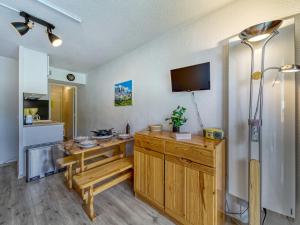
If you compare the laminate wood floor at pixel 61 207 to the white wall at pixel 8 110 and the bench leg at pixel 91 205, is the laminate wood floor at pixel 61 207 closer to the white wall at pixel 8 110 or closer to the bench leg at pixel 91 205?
the bench leg at pixel 91 205

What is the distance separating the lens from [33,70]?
2783mm

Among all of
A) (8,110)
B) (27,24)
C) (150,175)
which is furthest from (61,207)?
(8,110)

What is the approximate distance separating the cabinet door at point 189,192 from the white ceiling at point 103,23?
178 cm

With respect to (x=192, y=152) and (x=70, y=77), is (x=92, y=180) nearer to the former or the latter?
(x=192, y=152)

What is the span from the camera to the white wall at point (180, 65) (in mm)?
1493

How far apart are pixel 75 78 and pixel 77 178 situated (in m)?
3.45

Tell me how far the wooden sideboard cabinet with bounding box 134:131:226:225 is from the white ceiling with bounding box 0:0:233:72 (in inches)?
61.2

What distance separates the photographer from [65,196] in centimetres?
201

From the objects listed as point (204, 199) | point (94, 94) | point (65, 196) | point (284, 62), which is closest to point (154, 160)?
point (204, 199)

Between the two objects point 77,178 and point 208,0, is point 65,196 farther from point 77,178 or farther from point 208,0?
point 208,0

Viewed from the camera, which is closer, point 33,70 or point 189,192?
point 189,192

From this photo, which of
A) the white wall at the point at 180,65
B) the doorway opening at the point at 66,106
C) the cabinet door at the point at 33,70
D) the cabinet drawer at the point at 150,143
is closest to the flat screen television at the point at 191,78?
the white wall at the point at 180,65

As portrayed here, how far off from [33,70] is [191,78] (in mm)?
→ 3056

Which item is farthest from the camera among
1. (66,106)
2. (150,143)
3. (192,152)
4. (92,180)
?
(66,106)
